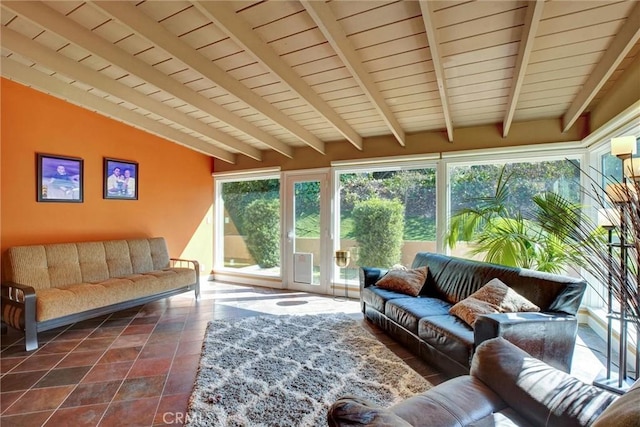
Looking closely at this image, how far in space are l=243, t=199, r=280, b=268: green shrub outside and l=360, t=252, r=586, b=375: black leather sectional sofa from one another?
249cm

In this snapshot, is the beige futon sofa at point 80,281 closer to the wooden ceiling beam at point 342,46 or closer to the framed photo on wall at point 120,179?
the framed photo on wall at point 120,179

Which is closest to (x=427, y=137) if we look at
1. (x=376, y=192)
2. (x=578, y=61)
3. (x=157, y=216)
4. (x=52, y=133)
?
(x=376, y=192)

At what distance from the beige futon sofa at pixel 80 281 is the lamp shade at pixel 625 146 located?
15.4ft

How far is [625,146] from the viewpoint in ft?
6.80

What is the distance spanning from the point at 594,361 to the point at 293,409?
2.59 metres

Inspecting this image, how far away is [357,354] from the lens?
9.26 ft

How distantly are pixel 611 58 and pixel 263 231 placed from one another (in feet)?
16.1

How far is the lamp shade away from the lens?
205 centimetres

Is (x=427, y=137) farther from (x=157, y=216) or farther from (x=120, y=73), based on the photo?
(x=157, y=216)

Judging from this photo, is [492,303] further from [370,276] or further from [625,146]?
[370,276]

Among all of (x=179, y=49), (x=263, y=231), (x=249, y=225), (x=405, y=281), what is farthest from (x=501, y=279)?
(x=249, y=225)

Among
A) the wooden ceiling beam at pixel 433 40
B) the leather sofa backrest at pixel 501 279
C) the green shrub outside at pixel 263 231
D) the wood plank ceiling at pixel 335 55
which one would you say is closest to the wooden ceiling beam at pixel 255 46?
the wood plank ceiling at pixel 335 55

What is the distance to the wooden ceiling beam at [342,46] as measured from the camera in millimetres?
2010

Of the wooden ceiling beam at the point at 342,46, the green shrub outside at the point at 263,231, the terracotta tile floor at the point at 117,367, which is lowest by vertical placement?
the terracotta tile floor at the point at 117,367
